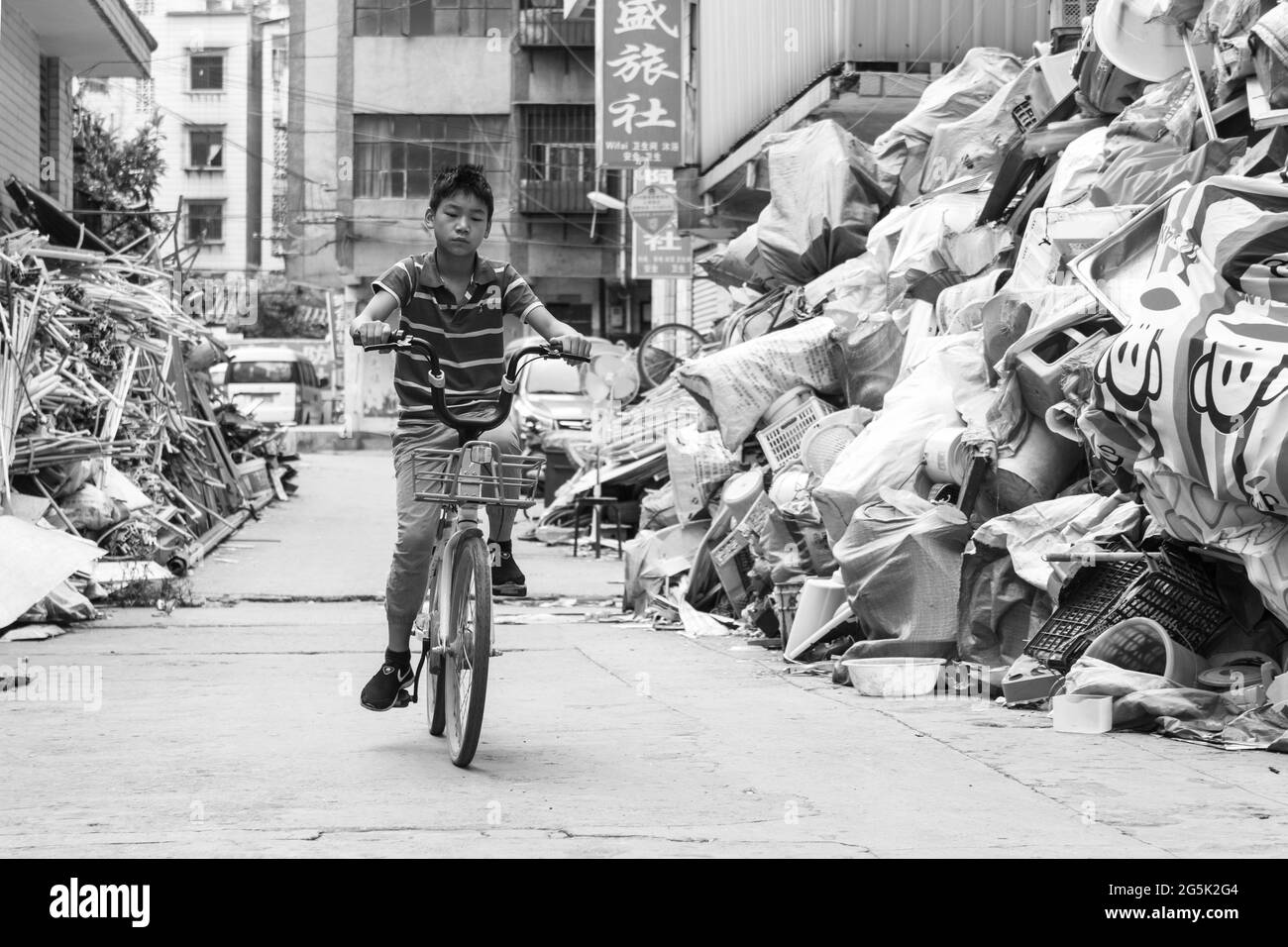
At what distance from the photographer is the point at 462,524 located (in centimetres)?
525

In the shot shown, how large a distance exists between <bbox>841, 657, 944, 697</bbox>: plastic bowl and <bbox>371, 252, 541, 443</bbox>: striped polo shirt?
7.41 ft

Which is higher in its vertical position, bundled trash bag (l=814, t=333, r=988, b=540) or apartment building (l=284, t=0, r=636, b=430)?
apartment building (l=284, t=0, r=636, b=430)

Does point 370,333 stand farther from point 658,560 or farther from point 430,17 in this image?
point 430,17

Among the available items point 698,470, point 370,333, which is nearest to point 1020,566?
point 370,333

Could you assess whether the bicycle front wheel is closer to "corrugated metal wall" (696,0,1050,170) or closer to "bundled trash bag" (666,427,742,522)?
"bundled trash bag" (666,427,742,522)

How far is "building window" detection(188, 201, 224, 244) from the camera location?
57438 millimetres

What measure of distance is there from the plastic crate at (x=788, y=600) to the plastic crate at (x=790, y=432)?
1.26 m

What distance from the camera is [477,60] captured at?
137 feet

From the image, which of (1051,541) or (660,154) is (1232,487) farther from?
(660,154)

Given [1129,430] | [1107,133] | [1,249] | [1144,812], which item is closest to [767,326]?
[1107,133]

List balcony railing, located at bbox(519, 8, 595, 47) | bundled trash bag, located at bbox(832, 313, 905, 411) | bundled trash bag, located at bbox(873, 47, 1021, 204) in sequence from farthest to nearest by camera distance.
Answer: balcony railing, located at bbox(519, 8, 595, 47) < bundled trash bag, located at bbox(873, 47, 1021, 204) < bundled trash bag, located at bbox(832, 313, 905, 411)

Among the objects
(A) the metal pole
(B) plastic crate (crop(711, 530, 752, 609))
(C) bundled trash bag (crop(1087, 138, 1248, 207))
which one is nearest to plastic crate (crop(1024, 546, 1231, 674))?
(C) bundled trash bag (crop(1087, 138, 1248, 207))

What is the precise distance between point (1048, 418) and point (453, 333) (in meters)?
2.69
